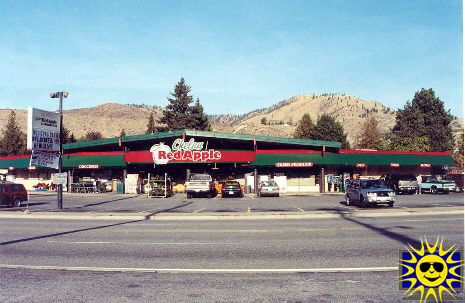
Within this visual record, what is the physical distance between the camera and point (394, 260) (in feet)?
31.8

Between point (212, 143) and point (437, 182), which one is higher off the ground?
point (212, 143)

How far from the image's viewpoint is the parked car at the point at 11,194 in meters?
A: 29.0

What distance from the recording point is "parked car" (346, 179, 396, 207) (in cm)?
2444

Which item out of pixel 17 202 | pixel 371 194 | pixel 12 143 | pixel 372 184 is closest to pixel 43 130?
pixel 17 202

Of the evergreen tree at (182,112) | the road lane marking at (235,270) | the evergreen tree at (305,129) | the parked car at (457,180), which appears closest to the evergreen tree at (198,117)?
the evergreen tree at (182,112)

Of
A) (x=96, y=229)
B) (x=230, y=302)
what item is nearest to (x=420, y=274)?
(x=230, y=302)

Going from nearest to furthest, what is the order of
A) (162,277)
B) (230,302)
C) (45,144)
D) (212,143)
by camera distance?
1. (230,302)
2. (162,277)
3. (45,144)
4. (212,143)

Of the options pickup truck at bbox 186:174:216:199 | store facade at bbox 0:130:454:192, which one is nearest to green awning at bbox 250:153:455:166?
store facade at bbox 0:130:454:192

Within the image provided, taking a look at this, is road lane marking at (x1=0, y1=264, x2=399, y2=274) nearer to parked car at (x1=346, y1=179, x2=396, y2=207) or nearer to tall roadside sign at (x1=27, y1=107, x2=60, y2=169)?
parked car at (x1=346, y1=179, x2=396, y2=207)

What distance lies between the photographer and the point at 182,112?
95.3m

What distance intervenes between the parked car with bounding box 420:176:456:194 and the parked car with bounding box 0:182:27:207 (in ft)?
126

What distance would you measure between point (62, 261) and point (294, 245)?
6.58m

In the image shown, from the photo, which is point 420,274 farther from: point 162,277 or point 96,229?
point 96,229

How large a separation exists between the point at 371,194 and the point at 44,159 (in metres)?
21.5
